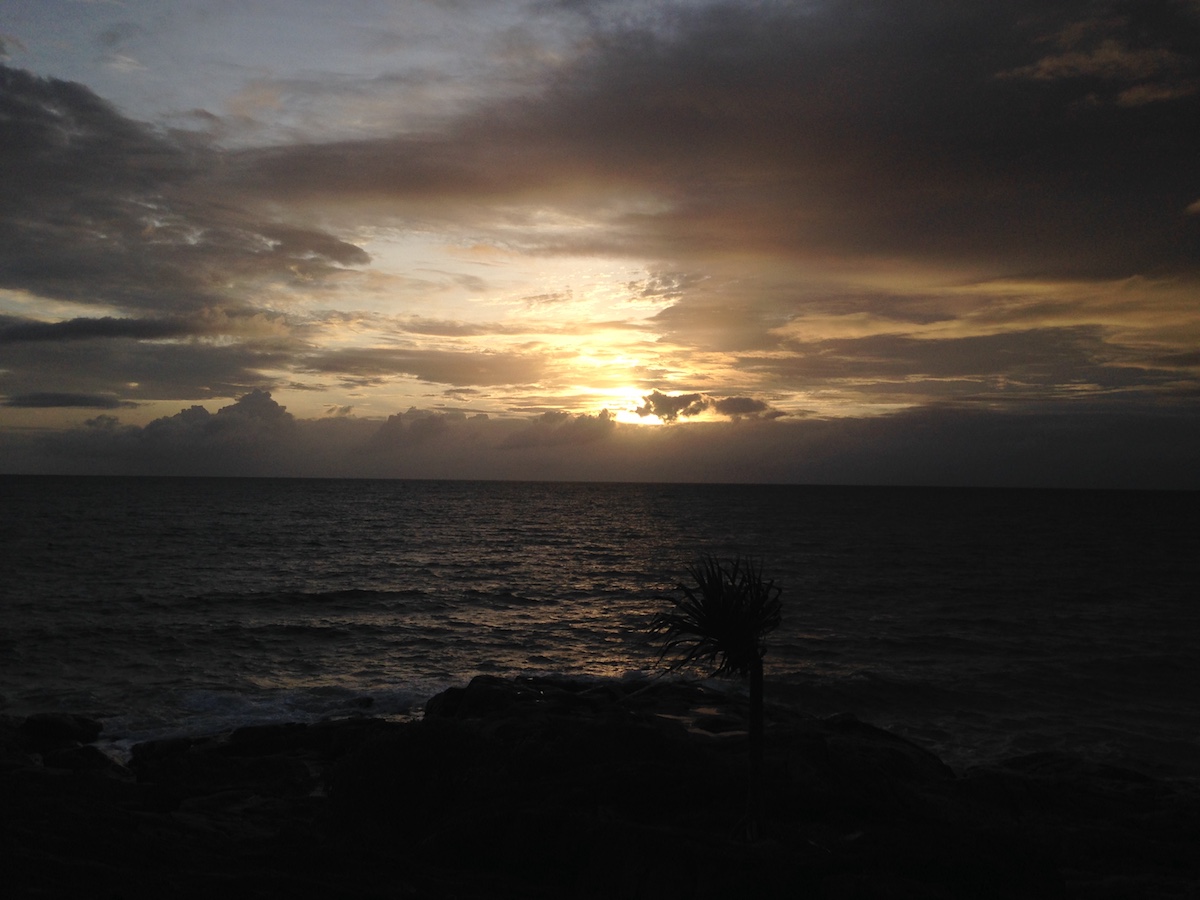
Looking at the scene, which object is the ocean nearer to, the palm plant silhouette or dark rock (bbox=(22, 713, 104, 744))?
dark rock (bbox=(22, 713, 104, 744))

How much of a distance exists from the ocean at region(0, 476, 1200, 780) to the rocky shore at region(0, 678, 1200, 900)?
4630 millimetres

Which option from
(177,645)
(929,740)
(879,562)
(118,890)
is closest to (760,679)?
(118,890)

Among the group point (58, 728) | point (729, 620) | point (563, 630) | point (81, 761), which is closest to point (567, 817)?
point (729, 620)

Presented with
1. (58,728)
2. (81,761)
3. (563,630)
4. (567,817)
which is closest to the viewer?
(567,817)

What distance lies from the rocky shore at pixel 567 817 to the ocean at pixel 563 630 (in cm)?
463

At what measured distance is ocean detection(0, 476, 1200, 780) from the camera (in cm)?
2227

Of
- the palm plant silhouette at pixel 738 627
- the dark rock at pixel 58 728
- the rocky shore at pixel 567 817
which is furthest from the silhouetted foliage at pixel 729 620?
the dark rock at pixel 58 728

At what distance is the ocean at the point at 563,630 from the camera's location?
22266 millimetres

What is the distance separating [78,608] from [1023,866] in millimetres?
40133

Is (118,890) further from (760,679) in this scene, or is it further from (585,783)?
(760,679)

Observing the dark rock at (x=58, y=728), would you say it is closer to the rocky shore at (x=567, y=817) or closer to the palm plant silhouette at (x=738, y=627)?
the rocky shore at (x=567, y=817)

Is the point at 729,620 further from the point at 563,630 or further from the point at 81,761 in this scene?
the point at 563,630

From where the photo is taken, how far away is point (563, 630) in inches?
1385

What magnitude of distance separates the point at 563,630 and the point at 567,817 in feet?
81.2
